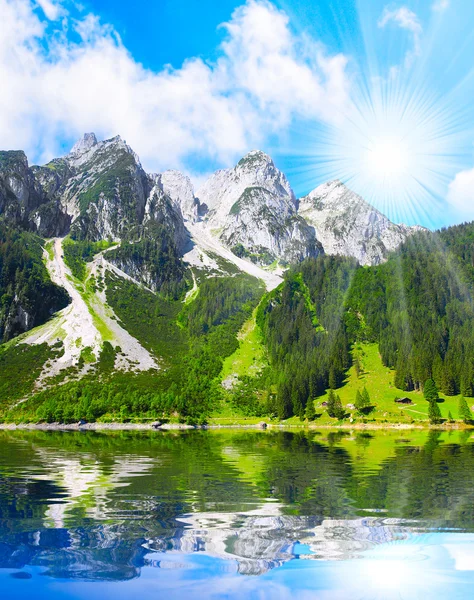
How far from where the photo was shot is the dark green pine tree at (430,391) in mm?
125588

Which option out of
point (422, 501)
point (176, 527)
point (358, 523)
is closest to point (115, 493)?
point (176, 527)

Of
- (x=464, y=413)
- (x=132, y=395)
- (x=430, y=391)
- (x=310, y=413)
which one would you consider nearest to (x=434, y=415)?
(x=464, y=413)

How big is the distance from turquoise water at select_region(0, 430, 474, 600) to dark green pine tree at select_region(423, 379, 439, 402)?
10806cm

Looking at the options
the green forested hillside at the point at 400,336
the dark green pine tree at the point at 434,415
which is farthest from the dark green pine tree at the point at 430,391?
the dark green pine tree at the point at 434,415

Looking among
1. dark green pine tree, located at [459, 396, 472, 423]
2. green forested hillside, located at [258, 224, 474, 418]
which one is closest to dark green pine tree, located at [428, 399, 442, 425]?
dark green pine tree, located at [459, 396, 472, 423]

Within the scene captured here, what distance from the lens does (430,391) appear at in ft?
416

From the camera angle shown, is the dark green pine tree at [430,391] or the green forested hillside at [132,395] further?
the green forested hillside at [132,395]

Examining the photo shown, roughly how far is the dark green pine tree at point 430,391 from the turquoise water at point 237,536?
10806 cm

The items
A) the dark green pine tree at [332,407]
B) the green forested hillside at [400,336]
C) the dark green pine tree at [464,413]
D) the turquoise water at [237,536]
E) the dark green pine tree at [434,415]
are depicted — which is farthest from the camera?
the green forested hillside at [400,336]

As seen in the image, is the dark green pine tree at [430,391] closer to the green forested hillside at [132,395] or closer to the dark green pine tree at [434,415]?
the dark green pine tree at [434,415]

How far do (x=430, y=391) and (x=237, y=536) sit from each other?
130163 mm

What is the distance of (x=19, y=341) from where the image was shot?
195250 millimetres

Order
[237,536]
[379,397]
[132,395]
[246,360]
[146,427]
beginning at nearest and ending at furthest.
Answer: [237,536], [146,427], [379,397], [132,395], [246,360]

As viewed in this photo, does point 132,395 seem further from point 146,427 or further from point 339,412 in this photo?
point 339,412
